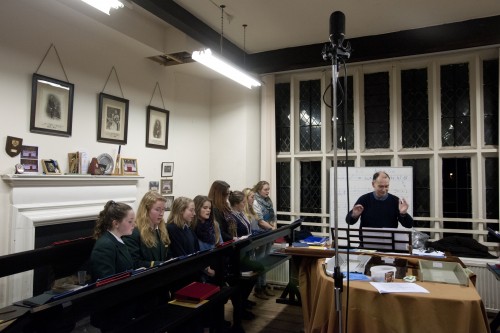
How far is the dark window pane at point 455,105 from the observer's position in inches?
189

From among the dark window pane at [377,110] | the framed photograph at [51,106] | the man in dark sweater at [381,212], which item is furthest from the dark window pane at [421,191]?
the framed photograph at [51,106]

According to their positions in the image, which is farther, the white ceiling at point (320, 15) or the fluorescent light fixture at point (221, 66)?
the white ceiling at point (320, 15)

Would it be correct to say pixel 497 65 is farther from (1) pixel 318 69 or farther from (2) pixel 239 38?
(2) pixel 239 38

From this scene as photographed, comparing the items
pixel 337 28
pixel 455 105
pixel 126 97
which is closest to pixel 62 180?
pixel 126 97

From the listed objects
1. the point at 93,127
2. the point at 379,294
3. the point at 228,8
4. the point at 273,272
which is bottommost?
the point at 273,272

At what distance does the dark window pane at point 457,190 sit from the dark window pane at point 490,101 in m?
0.38

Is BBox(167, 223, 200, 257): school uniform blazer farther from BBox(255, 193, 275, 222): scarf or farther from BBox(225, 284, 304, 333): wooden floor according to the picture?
BBox(255, 193, 275, 222): scarf

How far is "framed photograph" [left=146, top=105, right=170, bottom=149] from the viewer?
4.71 metres

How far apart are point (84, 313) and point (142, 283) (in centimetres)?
37

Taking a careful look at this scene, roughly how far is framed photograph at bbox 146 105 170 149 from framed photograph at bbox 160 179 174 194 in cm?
45

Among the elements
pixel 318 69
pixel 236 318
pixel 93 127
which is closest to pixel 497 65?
pixel 318 69

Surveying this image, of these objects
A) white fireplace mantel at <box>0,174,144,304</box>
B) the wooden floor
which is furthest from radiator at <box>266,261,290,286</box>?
white fireplace mantel at <box>0,174,144,304</box>

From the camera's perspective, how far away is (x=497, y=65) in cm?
466

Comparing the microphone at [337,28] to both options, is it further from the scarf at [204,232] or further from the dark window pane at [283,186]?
the dark window pane at [283,186]
